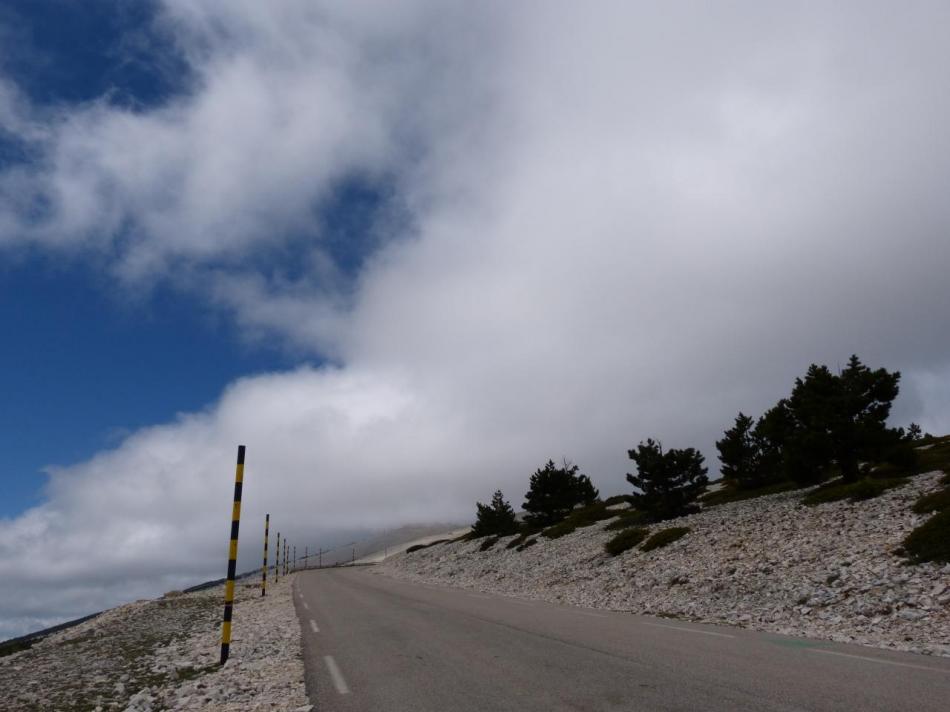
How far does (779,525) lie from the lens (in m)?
25.0

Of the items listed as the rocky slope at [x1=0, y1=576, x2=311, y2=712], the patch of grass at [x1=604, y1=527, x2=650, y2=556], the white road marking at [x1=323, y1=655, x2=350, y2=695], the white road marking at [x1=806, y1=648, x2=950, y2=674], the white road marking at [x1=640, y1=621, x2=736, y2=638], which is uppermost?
the patch of grass at [x1=604, y1=527, x2=650, y2=556]

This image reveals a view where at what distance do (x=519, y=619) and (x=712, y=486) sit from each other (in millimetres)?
42369

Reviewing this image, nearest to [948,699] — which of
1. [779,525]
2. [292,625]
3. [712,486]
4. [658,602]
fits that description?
[658,602]

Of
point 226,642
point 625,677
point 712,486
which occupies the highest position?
point 712,486

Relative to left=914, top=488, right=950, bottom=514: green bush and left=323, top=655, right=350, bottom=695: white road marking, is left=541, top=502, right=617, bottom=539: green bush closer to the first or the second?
left=914, top=488, right=950, bottom=514: green bush

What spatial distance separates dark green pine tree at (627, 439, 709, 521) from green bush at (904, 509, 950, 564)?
17.8 meters

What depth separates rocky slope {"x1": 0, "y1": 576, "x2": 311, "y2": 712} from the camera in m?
9.27

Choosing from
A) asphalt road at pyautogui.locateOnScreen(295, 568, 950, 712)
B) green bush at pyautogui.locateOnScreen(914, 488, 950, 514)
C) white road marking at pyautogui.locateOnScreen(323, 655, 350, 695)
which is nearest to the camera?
asphalt road at pyautogui.locateOnScreen(295, 568, 950, 712)

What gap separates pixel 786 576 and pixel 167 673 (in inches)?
654

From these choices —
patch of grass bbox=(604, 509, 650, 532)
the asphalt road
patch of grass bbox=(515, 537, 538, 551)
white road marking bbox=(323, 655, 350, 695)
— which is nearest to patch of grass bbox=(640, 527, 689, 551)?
patch of grass bbox=(604, 509, 650, 532)

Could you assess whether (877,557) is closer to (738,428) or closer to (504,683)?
(504,683)

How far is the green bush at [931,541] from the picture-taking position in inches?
639

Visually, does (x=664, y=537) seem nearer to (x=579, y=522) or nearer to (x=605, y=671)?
(x=579, y=522)

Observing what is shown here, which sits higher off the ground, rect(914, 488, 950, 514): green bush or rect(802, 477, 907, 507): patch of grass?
rect(802, 477, 907, 507): patch of grass
